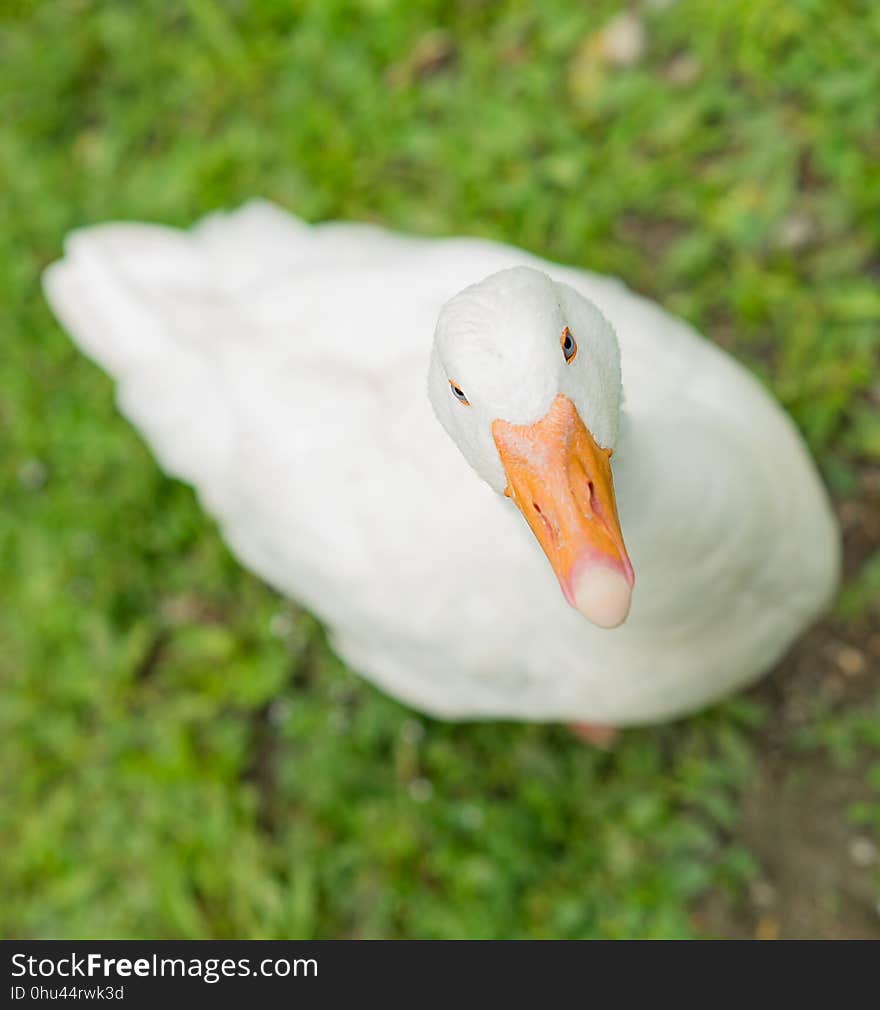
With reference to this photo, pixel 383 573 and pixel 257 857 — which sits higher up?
pixel 383 573

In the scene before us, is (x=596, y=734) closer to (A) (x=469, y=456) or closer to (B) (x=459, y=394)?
(A) (x=469, y=456)

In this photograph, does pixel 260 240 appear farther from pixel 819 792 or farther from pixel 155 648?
pixel 819 792

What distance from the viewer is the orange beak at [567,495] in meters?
1.51

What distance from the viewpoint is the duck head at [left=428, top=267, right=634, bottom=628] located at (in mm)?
1560

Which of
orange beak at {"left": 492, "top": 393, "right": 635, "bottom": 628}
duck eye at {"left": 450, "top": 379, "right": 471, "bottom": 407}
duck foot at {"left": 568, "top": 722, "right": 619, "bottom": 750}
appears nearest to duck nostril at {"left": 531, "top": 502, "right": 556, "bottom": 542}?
orange beak at {"left": 492, "top": 393, "right": 635, "bottom": 628}

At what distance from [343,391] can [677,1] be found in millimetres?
1772

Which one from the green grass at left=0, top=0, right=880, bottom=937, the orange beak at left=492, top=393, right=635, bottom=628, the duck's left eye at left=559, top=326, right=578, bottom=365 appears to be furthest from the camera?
the green grass at left=0, top=0, right=880, bottom=937

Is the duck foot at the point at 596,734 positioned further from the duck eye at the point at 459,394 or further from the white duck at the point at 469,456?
the duck eye at the point at 459,394

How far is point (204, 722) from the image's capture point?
3.32 m

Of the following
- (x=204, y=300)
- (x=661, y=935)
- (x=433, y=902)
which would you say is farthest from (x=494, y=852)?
(x=204, y=300)

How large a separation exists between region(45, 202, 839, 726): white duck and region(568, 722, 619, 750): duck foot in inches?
18.1

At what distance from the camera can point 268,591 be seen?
336 cm

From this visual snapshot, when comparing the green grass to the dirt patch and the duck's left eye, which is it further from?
the duck's left eye

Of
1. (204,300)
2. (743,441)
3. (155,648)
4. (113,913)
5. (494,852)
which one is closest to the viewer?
(743,441)
